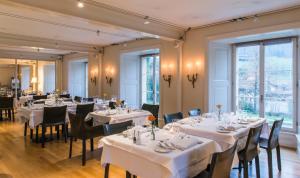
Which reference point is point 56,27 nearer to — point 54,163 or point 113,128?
point 54,163

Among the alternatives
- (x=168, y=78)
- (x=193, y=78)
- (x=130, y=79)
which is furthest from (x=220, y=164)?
(x=130, y=79)

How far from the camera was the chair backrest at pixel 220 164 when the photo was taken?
200 centimetres

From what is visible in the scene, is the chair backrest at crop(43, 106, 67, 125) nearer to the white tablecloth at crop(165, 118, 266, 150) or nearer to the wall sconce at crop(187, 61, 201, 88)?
the white tablecloth at crop(165, 118, 266, 150)

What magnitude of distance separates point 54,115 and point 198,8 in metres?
3.97

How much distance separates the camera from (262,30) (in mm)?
4996

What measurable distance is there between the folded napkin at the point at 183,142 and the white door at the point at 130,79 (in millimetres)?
6089

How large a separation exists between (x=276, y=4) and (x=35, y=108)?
5699 mm

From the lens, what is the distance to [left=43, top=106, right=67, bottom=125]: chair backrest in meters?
5.08

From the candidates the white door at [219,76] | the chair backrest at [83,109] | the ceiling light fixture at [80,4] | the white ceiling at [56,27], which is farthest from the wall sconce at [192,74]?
the ceiling light fixture at [80,4]

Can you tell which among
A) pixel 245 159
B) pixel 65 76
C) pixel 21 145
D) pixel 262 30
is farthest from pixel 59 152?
pixel 65 76

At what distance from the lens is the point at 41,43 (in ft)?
25.9

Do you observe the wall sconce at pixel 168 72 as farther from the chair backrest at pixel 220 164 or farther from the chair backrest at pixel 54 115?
the chair backrest at pixel 220 164

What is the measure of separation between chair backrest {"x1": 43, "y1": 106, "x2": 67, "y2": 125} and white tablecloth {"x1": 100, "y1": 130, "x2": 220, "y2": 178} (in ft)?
9.29

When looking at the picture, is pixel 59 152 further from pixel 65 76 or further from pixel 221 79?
pixel 65 76
